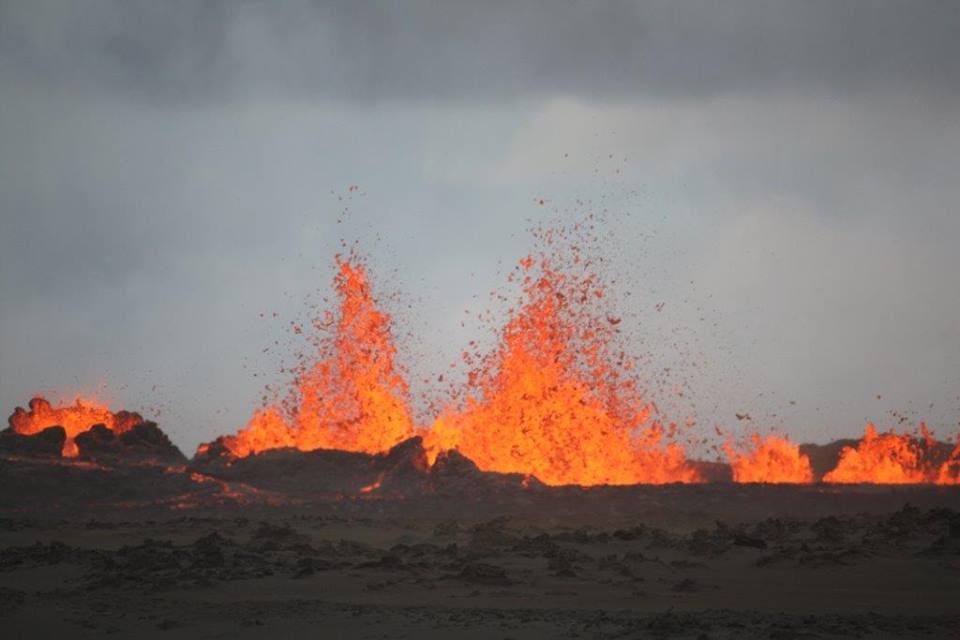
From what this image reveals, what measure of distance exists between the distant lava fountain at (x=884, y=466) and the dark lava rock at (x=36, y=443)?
26555 mm

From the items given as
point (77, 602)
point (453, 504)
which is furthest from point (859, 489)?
point (77, 602)

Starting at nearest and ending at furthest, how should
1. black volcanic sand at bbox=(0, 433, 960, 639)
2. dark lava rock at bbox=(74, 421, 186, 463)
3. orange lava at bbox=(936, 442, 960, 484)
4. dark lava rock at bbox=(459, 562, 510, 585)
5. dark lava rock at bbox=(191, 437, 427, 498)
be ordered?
black volcanic sand at bbox=(0, 433, 960, 639) → dark lava rock at bbox=(459, 562, 510, 585) → dark lava rock at bbox=(191, 437, 427, 498) → orange lava at bbox=(936, 442, 960, 484) → dark lava rock at bbox=(74, 421, 186, 463)

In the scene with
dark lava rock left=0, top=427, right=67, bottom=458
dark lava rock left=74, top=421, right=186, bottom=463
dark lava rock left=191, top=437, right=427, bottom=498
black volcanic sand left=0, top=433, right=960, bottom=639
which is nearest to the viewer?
black volcanic sand left=0, top=433, right=960, bottom=639

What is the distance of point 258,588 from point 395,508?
15.9 meters

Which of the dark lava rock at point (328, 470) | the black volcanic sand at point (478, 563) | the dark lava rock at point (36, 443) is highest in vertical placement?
the dark lava rock at point (36, 443)

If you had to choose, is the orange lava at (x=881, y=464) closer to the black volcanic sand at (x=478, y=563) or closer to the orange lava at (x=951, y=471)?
the orange lava at (x=951, y=471)

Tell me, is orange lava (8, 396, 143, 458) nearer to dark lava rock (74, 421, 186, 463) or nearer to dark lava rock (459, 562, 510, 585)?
dark lava rock (74, 421, 186, 463)

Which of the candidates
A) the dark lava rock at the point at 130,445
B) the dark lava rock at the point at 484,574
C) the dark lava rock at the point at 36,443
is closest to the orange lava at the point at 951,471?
the dark lava rock at the point at 484,574

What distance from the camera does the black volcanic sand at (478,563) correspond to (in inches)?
555

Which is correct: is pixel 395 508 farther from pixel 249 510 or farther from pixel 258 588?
pixel 258 588

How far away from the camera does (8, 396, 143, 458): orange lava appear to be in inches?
1610

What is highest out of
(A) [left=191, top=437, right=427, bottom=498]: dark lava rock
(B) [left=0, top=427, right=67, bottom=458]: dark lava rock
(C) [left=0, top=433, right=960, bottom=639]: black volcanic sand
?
(B) [left=0, top=427, right=67, bottom=458]: dark lava rock

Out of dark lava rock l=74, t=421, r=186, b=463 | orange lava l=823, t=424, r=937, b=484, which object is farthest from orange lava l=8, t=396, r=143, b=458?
orange lava l=823, t=424, r=937, b=484

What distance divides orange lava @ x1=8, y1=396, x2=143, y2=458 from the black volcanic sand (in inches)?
254
